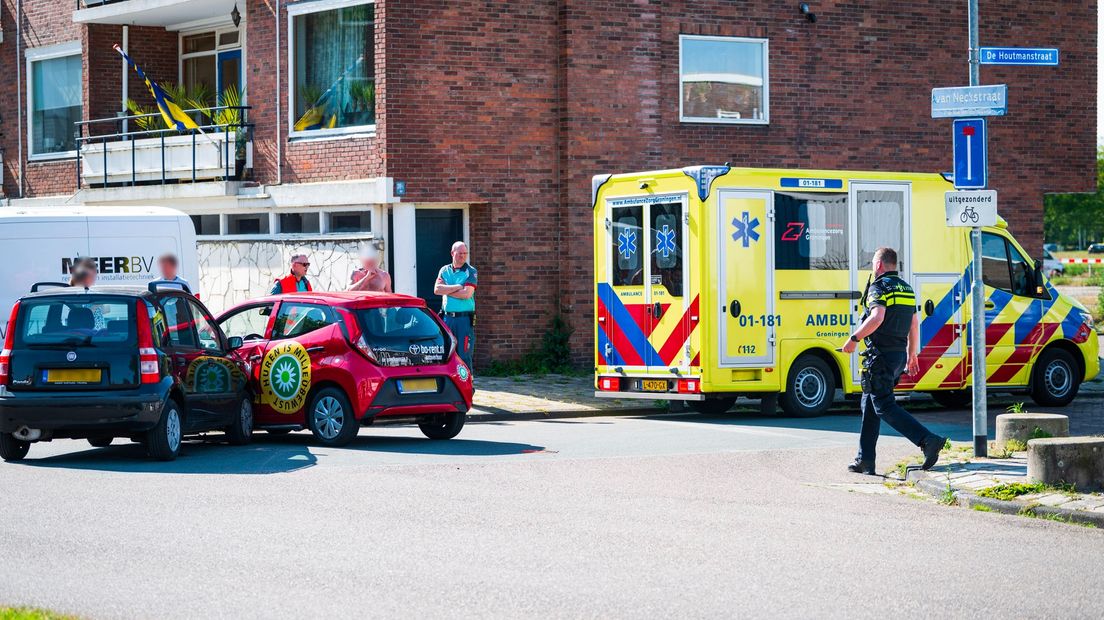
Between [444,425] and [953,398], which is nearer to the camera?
[444,425]

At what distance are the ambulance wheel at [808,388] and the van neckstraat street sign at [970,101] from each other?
524 centimetres

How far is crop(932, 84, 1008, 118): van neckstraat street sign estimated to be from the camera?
12.1m

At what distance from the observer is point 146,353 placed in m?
12.5

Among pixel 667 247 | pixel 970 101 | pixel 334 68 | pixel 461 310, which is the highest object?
pixel 334 68

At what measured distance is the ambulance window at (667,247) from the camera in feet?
54.6

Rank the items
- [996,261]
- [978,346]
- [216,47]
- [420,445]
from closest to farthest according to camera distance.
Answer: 1. [978,346]
2. [420,445]
3. [996,261]
4. [216,47]

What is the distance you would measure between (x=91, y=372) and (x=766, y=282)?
752 centimetres

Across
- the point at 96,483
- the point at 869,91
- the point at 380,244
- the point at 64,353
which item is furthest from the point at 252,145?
the point at 96,483

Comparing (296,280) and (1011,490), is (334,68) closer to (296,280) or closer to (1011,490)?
(296,280)

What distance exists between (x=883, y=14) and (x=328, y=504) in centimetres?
1614

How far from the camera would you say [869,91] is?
77.4 feet

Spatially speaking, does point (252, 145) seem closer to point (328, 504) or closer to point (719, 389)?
point (719, 389)

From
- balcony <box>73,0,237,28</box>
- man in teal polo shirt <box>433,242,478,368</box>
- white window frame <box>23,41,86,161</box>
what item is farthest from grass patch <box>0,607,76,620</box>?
white window frame <box>23,41,86,161</box>

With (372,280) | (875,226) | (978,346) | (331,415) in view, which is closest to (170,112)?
(372,280)
